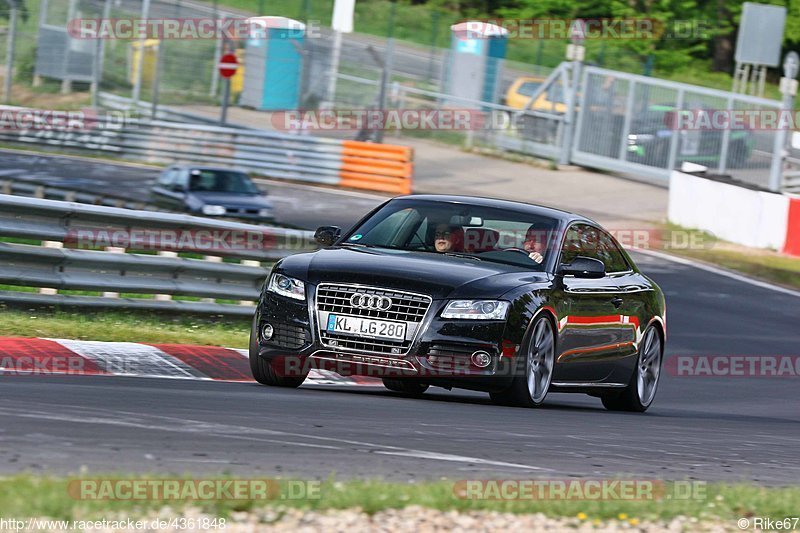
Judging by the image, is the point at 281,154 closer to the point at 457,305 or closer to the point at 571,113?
the point at 571,113

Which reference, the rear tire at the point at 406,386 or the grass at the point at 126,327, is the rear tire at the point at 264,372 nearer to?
the rear tire at the point at 406,386

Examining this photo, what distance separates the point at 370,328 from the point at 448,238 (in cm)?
130

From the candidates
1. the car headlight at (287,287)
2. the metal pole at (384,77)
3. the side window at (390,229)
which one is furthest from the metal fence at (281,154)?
the car headlight at (287,287)

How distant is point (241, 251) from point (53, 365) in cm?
375

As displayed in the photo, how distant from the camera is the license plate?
916cm

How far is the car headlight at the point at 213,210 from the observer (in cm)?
2386

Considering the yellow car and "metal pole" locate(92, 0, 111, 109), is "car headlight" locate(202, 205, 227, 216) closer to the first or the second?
"metal pole" locate(92, 0, 111, 109)

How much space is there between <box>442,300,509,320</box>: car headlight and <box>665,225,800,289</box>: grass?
1501 cm

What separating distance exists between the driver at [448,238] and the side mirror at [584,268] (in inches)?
29.1

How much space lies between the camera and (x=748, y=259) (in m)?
25.1

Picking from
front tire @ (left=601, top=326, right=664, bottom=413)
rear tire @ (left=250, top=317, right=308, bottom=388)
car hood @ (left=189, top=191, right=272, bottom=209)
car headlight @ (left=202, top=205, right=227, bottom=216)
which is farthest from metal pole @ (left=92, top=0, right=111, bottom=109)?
rear tire @ (left=250, top=317, right=308, bottom=388)

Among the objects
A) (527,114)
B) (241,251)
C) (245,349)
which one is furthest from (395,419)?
(527,114)

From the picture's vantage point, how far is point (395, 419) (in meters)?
Answer: 8.14

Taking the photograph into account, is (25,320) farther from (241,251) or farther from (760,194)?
(760,194)
